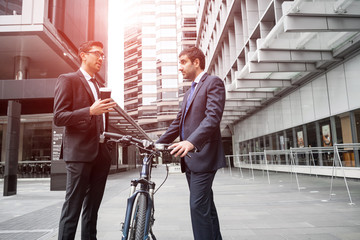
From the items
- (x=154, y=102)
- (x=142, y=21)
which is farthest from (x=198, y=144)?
(x=142, y=21)

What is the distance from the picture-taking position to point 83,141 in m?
2.66

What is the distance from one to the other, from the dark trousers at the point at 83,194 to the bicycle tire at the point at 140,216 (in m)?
0.62

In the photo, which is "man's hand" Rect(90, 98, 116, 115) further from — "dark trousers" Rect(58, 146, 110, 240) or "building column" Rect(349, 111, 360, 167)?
"building column" Rect(349, 111, 360, 167)

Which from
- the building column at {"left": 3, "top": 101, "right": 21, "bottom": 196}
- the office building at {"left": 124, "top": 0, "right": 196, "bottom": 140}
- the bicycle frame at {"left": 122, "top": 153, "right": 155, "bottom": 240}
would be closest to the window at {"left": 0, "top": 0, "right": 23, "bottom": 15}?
the building column at {"left": 3, "top": 101, "right": 21, "bottom": 196}

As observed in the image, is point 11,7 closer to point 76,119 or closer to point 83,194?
point 76,119

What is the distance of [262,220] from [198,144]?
3306 mm

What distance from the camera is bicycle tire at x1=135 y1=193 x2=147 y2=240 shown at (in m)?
2.24

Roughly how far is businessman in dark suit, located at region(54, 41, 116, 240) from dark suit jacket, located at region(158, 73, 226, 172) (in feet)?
2.50

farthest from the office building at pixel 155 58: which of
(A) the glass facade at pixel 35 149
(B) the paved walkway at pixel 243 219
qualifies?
(B) the paved walkway at pixel 243 219

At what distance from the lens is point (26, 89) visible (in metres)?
10.7

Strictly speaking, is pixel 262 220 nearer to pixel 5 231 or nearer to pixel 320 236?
pixel 320 236

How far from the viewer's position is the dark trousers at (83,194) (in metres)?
2.47

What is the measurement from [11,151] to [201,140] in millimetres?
9782

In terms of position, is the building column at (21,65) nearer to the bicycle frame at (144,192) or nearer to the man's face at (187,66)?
the man's face at (187,66)
